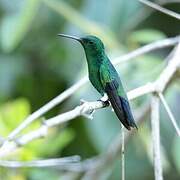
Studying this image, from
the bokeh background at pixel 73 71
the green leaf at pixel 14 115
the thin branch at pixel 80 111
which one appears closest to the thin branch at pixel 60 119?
the thin branch at pixel 80 111

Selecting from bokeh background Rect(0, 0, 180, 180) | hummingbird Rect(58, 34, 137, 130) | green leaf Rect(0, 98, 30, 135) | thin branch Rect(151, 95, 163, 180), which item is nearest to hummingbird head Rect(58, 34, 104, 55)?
hummingbird Rect(58, 34, 137, 130)

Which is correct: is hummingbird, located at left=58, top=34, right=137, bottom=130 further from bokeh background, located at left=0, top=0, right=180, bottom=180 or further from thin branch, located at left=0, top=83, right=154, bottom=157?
bokeh background, located at left=0, top=0, right=180, bottom=180

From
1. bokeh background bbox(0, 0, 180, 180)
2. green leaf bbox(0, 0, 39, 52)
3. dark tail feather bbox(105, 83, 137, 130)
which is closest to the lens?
dark tail feather bbox(105, 83, 137, 130)

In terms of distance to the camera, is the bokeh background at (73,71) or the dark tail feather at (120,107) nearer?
the dark tail feather at (120,107)

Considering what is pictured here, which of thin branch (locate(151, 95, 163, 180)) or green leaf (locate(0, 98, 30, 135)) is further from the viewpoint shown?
green leaf (locate(0, 98, 30, 135))

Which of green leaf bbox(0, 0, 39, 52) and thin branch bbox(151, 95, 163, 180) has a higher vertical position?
green leaf bbox(0, 0, 39, 52)

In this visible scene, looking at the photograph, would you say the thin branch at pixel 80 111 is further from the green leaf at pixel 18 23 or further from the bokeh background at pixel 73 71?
the green leaf at pixel 18 23

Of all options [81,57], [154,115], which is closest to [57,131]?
[81,57]
